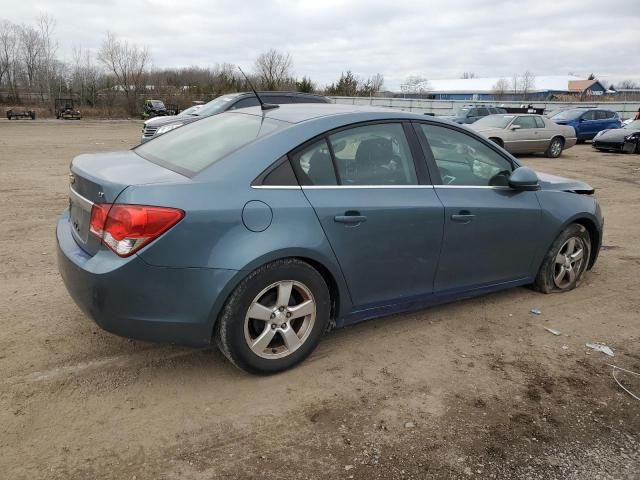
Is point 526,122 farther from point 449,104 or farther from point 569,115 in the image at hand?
point 449,104

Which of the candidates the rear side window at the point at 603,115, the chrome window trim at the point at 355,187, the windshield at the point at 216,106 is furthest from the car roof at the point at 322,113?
the rear side window at the point at 603,115

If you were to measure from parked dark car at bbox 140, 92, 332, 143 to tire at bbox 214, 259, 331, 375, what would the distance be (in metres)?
8.51

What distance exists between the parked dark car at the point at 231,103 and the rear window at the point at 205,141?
23.9 ft

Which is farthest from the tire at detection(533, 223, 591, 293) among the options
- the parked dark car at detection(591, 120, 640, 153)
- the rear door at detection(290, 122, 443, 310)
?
the parked dark car at detection(591, 120, 640, 153)

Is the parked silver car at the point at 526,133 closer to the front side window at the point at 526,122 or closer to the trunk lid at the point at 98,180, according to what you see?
the front side window at the point at 526,122

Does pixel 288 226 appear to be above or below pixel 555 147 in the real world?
above

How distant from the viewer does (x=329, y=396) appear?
3121mm

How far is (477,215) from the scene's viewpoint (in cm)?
392

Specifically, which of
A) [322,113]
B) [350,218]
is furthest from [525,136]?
[350,218]

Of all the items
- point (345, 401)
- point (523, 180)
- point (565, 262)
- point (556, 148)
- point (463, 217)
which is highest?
point (523, 180)

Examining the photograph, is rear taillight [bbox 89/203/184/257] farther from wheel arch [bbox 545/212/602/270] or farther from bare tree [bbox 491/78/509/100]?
bare tree [bbox 491/78/509/100]

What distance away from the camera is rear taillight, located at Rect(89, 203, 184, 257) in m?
2.77

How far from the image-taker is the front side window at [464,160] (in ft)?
12.7

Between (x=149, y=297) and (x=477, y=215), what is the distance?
237 cm
